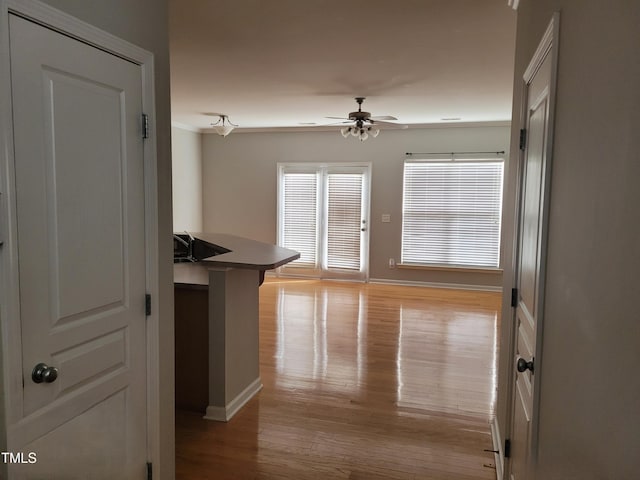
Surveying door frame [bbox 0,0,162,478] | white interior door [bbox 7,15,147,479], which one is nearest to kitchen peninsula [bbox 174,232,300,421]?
white interior door [bbox 7,15,147,479]

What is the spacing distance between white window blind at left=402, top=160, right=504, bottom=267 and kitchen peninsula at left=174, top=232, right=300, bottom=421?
4.43m

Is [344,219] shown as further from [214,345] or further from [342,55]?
[214,345]

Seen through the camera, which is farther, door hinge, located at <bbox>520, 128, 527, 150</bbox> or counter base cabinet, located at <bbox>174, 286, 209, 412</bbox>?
counter base cabinet, located at <bbox>174, 286, 209, 412</bbox>

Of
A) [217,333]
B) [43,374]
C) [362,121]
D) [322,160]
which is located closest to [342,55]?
[362,121]

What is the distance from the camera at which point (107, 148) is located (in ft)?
5.58

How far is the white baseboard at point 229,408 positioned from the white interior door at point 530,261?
180cm

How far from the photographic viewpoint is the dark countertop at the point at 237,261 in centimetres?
301

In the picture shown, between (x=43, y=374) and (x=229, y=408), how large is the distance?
6.15 feet

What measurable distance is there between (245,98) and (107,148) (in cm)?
387

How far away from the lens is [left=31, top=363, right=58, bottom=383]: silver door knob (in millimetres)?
1443

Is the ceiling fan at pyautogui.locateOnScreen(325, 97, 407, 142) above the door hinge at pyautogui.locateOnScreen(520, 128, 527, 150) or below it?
above

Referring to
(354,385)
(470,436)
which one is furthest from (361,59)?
(470,436)

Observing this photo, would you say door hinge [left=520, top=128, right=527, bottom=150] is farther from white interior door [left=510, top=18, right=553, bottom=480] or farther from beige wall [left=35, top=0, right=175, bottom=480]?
beige wall [left=35, top=0, right=175, bottom=480]

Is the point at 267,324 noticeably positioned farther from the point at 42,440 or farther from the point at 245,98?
the point at 42,440
